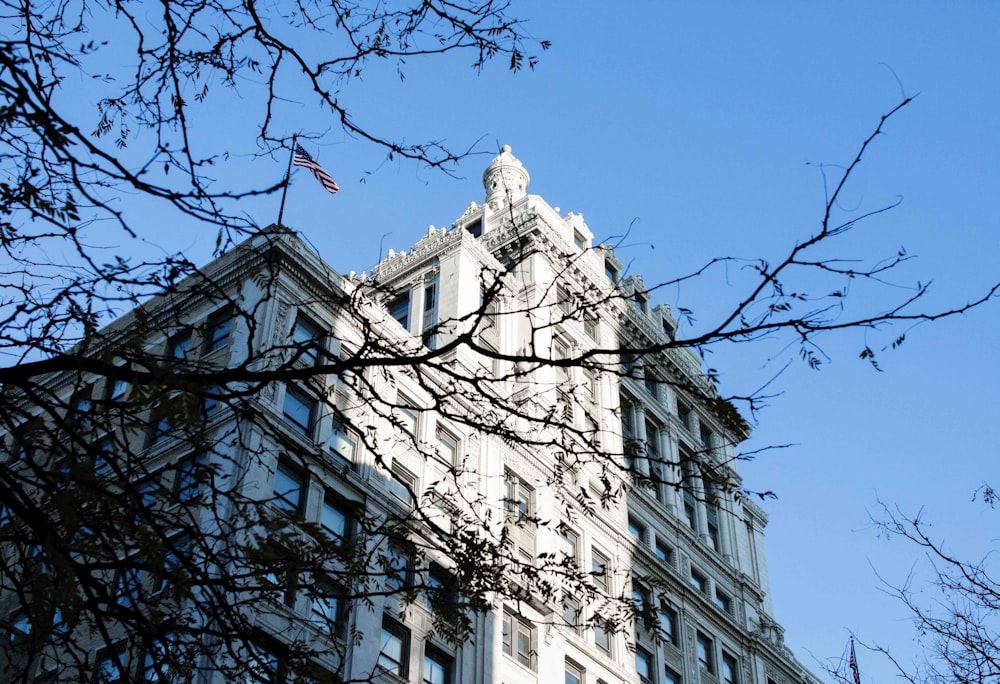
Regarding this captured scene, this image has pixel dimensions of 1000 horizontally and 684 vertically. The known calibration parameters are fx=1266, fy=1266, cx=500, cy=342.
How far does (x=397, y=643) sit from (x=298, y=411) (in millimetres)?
7152

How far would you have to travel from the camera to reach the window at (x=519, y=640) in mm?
37094

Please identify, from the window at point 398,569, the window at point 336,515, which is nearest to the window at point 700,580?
the window at point 336,515

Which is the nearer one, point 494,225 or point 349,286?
point 349,286

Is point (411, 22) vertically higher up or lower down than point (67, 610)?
higher up

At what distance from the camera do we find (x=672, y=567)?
Result: 159 ft

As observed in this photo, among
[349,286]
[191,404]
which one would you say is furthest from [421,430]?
[191,404]

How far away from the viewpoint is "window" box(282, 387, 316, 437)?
35.0 meters

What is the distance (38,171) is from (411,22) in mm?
4319

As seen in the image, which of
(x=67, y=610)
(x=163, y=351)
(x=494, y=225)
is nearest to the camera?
(x=67, y=610)

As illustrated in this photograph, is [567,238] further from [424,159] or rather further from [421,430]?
[424,159]

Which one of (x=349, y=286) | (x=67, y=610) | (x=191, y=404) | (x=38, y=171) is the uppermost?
(x=349, y=286)

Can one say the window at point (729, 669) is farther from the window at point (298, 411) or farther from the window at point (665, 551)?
the window at point (298, 411)

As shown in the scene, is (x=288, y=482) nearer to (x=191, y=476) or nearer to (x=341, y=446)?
(x=341, y=446)

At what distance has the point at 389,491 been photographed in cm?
3606
